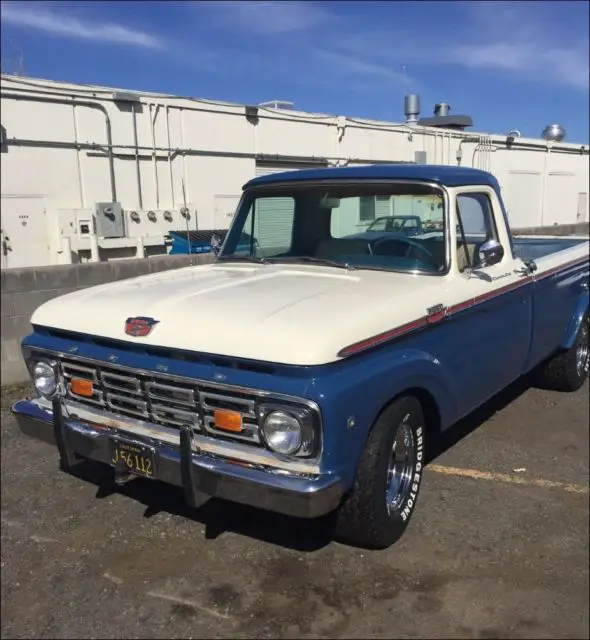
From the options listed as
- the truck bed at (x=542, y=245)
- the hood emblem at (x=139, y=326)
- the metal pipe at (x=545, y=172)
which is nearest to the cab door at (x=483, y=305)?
the truck bed at (x=542, y=245)

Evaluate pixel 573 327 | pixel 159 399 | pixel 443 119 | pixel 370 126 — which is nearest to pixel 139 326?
pixel 159 399

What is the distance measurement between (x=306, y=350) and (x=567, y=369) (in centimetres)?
392

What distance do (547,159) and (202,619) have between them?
1843cm

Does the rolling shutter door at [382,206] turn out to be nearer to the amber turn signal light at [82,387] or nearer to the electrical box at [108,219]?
the amber turn signal light at [82,387]

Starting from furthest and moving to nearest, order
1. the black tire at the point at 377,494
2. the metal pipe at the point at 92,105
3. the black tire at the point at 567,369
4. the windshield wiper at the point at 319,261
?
the metal pipe at the point at 92,105, the black tire at the point at 567,369, the windshield wiper at the point at 319,261, the black tire at the point at 377,494

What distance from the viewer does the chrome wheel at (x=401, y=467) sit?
3.28 m

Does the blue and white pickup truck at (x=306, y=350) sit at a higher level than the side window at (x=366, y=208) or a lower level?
lower

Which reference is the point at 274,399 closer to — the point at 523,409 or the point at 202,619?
the point at 202,619

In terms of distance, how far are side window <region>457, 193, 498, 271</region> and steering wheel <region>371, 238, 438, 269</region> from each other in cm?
19

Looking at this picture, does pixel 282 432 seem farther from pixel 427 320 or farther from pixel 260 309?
pixel 427 320

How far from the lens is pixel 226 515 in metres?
3.74

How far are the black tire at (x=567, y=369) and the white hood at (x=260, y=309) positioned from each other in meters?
2.65


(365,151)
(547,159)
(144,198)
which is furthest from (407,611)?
(547,159)

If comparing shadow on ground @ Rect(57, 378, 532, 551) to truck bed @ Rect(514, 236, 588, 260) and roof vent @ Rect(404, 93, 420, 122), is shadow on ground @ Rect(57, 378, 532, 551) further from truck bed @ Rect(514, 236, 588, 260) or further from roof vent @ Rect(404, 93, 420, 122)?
roof vent @ Rect(404, 93, 420, 122)
